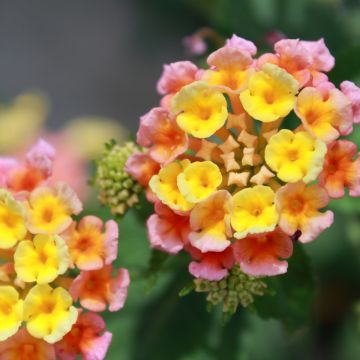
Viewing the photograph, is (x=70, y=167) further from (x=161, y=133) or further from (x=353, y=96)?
(x=353, y=96)

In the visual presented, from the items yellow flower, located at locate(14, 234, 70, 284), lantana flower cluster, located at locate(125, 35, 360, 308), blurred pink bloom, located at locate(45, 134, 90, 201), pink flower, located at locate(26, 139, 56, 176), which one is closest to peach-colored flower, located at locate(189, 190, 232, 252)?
lantana flower cluster, located at locate(125, 35, 360, 308)

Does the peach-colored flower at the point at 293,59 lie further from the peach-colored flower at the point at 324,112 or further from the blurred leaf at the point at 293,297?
the blurred leaf at the point at 293,297

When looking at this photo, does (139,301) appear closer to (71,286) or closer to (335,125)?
(71,286)

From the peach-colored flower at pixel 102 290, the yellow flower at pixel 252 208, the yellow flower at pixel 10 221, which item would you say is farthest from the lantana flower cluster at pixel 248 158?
the yellow flower at pixel 10 221

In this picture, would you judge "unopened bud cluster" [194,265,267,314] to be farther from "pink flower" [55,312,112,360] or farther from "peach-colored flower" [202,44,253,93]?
"peach-colored flower" [202,44,253,93]

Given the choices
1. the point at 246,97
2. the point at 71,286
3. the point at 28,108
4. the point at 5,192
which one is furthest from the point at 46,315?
the point at 28,108
